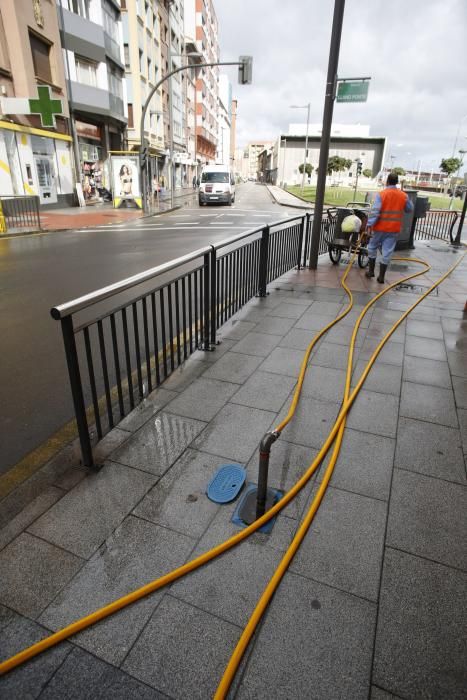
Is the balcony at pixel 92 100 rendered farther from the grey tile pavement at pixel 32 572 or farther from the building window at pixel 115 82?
the grey tile pavement at pixel 32 572

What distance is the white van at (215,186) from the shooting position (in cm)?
2959

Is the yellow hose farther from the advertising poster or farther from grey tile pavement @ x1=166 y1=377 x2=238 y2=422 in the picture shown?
the advertising poster

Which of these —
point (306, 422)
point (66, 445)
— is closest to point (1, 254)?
point (66, 445)

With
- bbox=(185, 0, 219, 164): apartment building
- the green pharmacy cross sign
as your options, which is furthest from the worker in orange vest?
bbox=(185, 0, 219, 164): apartment building

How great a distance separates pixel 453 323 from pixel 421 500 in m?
4.12

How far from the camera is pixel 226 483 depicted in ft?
9.06

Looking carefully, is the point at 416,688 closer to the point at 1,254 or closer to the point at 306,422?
the point at 306,422

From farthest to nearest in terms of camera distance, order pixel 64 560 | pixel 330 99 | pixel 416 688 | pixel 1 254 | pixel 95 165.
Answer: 1. pixel 95 165
2. pixel 1 254
3. pixel 330 99
4. pixel 64 560
5. pixel 416 688

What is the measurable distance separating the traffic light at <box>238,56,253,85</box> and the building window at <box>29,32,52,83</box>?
9687 mm

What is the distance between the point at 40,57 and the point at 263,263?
2128 centimetres

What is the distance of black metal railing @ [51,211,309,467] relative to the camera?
9.19 ft

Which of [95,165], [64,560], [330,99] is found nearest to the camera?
[64,560]

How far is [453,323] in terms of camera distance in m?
6.06

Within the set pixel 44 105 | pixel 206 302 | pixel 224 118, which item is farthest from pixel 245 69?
pixel 224 118
